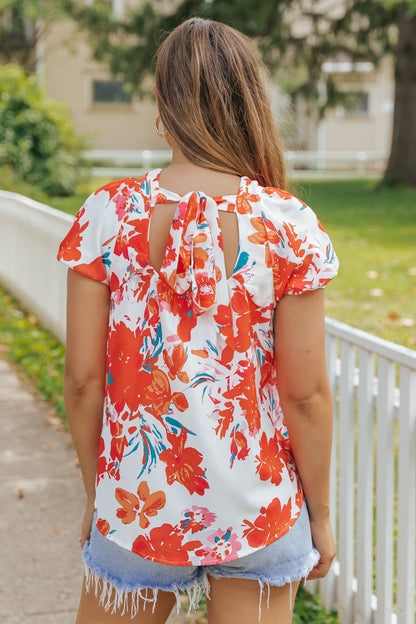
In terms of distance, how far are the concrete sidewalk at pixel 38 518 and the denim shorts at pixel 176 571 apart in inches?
69.6

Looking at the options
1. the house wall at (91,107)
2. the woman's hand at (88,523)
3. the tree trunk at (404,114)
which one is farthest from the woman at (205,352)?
the house wall at (91,107)

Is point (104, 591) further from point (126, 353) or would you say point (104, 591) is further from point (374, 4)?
point (374, 4)

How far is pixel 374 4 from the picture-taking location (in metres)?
19.5

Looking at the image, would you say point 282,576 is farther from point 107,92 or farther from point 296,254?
point 107,92

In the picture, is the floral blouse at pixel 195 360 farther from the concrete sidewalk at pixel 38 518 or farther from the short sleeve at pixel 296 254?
the concrete sidewalk at pixel 38 518

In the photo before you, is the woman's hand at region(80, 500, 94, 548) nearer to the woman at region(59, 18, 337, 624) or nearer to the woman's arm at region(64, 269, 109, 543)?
the woman's arm at region(64, 269, 109, 543)

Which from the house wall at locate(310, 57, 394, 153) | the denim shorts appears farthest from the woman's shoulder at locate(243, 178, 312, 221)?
the house wall at locate(310, 57, 394, 153)

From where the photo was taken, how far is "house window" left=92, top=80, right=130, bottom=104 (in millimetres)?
33719

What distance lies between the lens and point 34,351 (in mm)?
7633

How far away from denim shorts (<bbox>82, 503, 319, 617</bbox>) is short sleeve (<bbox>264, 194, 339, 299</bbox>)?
19.2 inches

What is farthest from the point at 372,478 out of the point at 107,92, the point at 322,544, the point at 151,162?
the point at 107,92

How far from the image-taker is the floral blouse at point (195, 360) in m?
1.68

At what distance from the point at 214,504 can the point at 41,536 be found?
2.67 m

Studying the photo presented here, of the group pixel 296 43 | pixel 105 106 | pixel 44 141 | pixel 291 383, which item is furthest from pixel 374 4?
pixel 291 383
